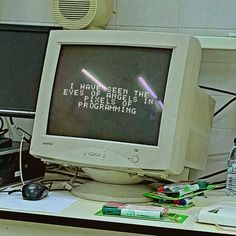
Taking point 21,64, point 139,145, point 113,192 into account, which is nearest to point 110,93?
point 139,145

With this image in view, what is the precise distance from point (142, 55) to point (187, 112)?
0.21m

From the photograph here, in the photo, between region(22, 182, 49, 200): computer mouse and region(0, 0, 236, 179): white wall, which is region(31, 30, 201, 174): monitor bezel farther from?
region(0, 0, 236, 179): white wall

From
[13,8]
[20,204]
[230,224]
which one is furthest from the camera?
[13,8]

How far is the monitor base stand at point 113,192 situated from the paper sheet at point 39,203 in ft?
0.13

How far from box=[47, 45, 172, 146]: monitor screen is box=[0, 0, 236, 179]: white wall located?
47 cm

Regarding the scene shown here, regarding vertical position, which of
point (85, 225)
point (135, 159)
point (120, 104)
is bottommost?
point (85, 225)

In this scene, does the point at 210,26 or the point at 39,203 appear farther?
the point at 210,26

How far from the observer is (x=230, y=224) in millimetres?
1363

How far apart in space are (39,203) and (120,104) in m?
0.36

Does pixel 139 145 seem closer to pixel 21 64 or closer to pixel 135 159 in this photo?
pixel 135 159

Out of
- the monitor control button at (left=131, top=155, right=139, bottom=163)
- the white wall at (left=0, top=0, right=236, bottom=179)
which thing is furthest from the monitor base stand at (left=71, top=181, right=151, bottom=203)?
the white wall at (left=0, top=0, right=236, bottom=179)

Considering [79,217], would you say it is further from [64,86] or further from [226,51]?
[226,51]

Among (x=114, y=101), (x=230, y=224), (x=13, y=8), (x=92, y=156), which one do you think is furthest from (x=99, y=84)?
(x=13, y=8)

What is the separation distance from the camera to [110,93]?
1.63 m
